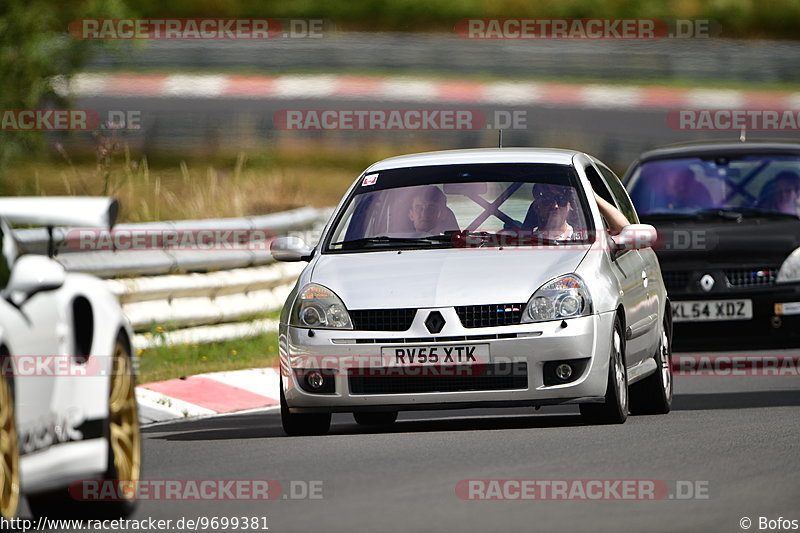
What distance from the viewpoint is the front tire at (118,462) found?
24.9 ft

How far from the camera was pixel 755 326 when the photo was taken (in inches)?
537

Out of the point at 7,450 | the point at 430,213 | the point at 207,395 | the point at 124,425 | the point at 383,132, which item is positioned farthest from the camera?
the point at 383,132

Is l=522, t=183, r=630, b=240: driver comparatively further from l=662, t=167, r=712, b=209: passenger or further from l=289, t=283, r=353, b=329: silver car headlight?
l=662, t=167, r=712, b=209: passenger

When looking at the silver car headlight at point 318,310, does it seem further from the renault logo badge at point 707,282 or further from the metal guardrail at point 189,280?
the renault logo badge at point 707,282

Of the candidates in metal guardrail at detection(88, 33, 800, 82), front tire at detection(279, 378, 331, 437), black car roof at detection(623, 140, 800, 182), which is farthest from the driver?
metal guardrail at detection(88, 33, 800, 82)

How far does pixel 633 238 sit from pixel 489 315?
1.33 m

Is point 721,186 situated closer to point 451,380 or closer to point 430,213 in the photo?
point 430,213

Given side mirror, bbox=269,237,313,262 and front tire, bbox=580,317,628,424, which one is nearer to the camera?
front tire, bbox=580,317,628,424

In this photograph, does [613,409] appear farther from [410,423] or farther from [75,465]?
[75,465]

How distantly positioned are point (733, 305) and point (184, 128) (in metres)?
15.9

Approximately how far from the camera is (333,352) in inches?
405

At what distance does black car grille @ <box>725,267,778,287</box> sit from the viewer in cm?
1369

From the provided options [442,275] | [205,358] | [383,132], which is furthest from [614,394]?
[383,132]

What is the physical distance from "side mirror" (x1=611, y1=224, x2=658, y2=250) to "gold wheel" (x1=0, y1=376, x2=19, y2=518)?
5.18 meters
